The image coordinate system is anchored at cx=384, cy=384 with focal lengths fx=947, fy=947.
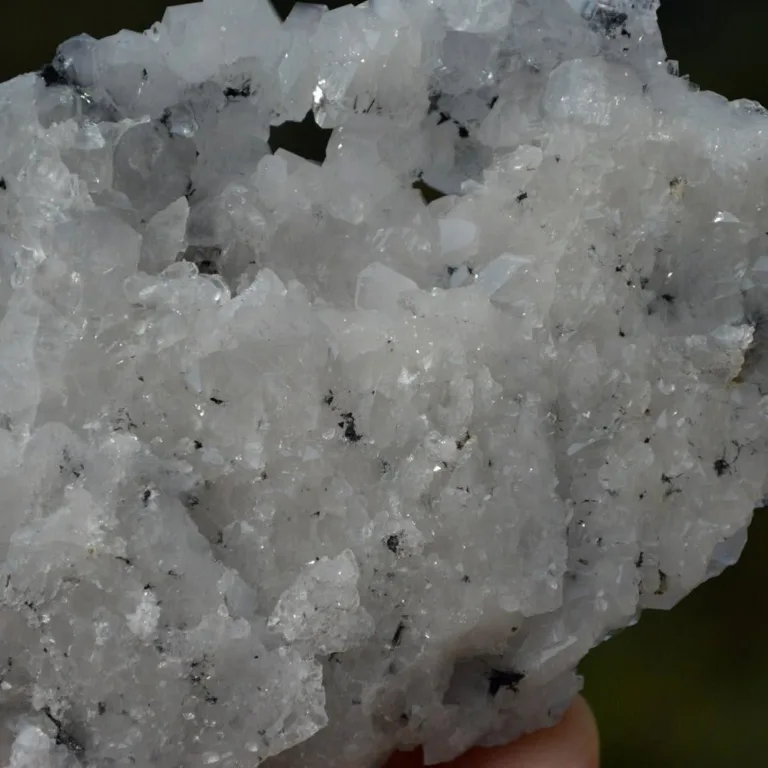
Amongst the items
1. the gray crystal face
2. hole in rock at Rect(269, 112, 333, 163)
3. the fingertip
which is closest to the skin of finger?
the fingertip

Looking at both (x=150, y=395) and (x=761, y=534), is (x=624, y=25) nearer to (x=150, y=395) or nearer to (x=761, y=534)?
(x=150, y=395)

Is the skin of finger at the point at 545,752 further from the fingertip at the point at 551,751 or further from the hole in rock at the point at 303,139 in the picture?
the hole in rock at the point at 303,139

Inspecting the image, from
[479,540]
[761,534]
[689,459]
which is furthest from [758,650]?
[479,540]

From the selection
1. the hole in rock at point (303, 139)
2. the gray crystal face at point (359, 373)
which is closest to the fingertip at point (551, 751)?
the gray crystal face at point (359, 373)

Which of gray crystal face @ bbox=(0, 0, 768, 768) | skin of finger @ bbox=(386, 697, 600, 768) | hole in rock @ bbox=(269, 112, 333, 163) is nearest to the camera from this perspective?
gray crystal face @ bbox=(0, 0, 768, 768)

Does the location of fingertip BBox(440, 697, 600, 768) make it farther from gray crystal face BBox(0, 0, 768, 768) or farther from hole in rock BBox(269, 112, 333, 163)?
hole in rock BBox(269, 112, 333, 163)
